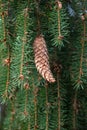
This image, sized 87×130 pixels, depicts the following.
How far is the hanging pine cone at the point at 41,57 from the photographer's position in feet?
2.29

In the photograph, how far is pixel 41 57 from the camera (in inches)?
29.2

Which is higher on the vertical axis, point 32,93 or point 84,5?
point 84,5

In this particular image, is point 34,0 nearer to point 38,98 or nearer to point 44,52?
point 44,52

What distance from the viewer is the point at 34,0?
0.82m

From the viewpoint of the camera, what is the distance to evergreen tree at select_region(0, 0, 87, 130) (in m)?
0.76

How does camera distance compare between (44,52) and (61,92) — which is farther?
(61,92)

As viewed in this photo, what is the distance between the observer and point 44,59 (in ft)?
2.41

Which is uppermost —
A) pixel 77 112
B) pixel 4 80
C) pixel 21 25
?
pixel 21 25

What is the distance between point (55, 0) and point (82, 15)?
0.10 metres

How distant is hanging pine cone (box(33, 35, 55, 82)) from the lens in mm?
697

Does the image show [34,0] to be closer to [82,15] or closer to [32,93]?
[82,15]

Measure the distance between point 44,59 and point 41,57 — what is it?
11mm

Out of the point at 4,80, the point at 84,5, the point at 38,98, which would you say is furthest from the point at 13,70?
the point at 84,5

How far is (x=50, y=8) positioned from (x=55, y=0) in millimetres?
30
